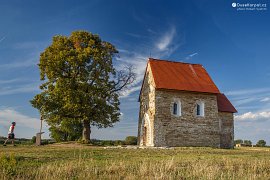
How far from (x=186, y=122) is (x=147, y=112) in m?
4.45

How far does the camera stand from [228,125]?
35.9m

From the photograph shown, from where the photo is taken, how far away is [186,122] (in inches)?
1259

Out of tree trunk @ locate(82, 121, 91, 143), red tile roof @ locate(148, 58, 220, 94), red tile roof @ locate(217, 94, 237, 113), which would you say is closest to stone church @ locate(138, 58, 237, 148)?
red tile roof @ locate(148, 58, 220, 94)

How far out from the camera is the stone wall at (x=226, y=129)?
3525cm

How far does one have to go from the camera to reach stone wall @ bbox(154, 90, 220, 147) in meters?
30.9

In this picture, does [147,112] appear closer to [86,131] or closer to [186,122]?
[186,122]

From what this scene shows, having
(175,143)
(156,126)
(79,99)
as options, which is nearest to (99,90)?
(79,99)

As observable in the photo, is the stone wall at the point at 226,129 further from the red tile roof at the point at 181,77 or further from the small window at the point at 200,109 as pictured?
the red tile roof at the point at 181,77

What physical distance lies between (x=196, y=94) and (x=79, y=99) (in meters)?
12.9

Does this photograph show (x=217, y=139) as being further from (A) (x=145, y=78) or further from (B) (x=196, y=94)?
(A) (x=145, y=78)

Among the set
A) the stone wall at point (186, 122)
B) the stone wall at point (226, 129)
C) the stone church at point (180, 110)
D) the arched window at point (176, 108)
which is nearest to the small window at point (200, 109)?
the stone church at point (180, 110)

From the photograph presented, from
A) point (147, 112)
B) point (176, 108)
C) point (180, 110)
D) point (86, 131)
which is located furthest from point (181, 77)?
point (86, 131)

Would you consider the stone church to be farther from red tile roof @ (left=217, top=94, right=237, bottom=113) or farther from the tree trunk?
the tree trunk

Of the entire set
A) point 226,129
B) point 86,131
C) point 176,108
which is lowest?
point 86,131
